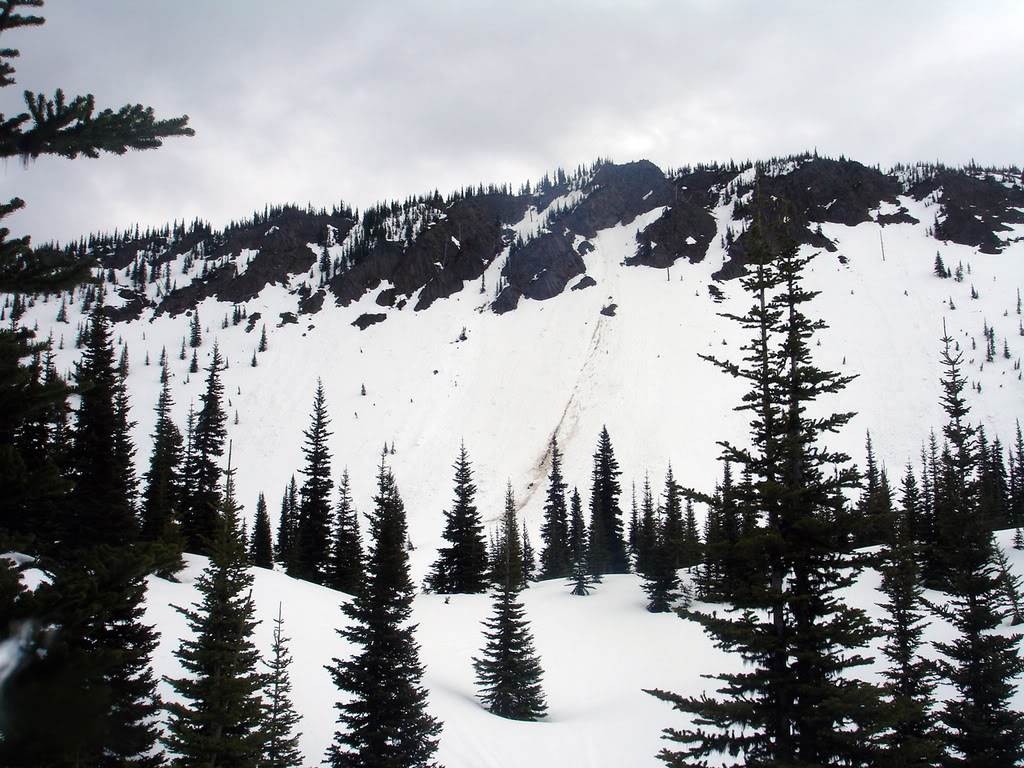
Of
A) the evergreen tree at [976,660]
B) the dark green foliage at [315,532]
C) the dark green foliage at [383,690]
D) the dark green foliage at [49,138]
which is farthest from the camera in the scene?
the dark green foliage at [315,532]

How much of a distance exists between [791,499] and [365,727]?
1224cm

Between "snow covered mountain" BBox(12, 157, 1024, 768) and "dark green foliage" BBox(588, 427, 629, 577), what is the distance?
7.88 m

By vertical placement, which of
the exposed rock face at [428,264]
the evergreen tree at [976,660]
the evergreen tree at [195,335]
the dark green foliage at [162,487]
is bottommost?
the evergreen tree at [976,660]

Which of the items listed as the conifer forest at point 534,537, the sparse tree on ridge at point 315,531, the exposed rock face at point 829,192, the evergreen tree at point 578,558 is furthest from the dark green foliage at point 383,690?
the exposed rock face at point 829,192

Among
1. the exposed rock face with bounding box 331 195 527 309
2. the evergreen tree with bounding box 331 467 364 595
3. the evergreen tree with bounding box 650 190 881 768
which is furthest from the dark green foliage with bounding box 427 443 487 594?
the exposed rock face with bounding box 331 195 527 309

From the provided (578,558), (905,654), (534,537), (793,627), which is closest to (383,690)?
(793,627)

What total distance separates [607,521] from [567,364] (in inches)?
2947

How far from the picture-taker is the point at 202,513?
34719mm

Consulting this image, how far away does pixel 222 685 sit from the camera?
36.8ft

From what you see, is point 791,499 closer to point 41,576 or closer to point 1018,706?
point 1018,706

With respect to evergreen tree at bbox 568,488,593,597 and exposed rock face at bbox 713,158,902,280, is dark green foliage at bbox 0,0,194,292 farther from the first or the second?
exposed rock face at bbox 713,158,902,280

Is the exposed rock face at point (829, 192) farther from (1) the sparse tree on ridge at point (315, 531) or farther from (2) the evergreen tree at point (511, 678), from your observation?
(2) the evergreen tree at point (511, 678)

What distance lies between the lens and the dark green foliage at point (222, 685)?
1081 cm

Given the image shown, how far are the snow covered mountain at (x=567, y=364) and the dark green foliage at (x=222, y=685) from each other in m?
7.96
